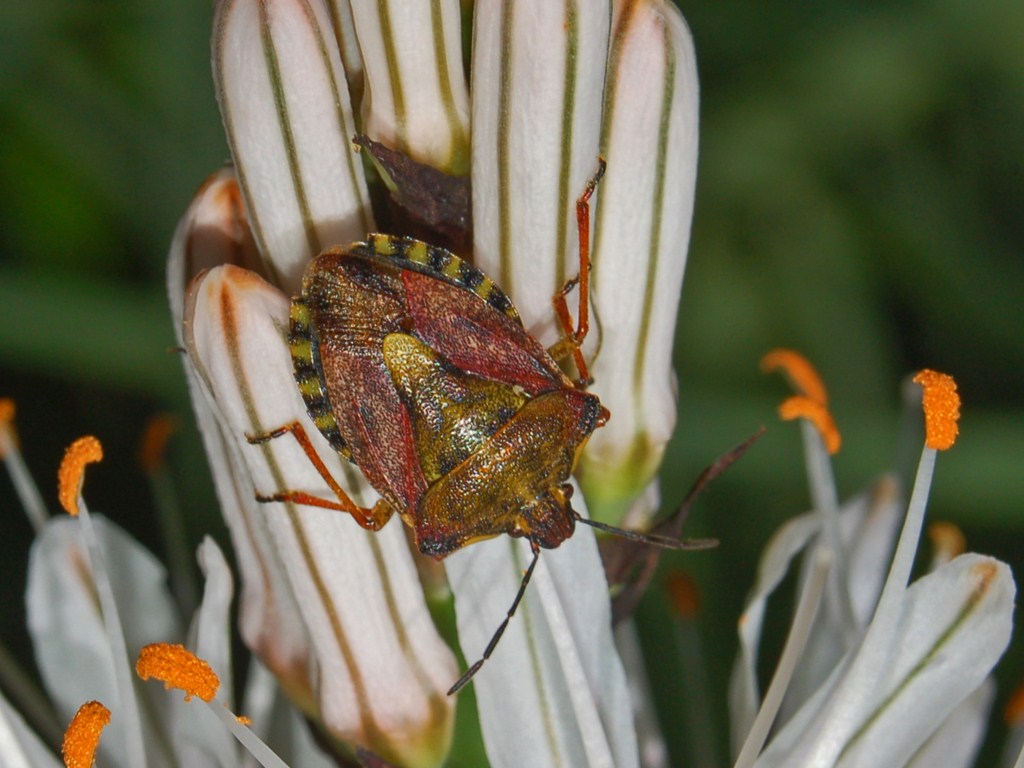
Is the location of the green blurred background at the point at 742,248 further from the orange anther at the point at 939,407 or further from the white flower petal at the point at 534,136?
the white flower petal at the point at 534,136

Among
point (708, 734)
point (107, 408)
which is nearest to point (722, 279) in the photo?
point (708, 734)

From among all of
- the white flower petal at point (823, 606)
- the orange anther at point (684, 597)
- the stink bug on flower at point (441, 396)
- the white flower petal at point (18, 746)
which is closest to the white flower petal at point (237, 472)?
the stink bug on flower at point (441, 396)

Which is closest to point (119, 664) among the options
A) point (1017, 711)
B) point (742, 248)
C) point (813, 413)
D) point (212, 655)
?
point (212, 655)

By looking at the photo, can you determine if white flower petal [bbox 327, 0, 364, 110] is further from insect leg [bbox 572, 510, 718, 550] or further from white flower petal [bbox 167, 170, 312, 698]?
insect leg [bbox 572, 510, 718, 550]

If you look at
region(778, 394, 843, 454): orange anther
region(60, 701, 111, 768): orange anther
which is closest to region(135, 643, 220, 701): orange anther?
region(60, 701, 111, 768): orange anther

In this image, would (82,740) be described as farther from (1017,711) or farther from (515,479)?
(1017,711)

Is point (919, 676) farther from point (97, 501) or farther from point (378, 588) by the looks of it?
point (97, 501)

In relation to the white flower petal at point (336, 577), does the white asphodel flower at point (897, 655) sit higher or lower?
lower
